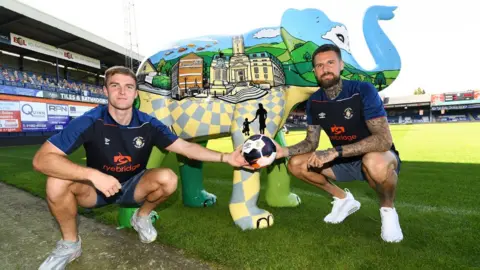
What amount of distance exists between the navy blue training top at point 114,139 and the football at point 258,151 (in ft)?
1.96

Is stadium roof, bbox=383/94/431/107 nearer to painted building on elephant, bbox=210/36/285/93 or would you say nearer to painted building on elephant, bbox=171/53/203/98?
painted building on elephant, bbox=210/36/285/93

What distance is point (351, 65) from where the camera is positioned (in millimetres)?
2822

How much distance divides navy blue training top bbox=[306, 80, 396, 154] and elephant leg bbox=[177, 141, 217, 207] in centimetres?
157

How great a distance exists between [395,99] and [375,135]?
54.6 meters

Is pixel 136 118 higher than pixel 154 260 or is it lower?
higher

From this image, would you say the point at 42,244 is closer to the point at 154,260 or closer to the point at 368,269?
the point at 154,260

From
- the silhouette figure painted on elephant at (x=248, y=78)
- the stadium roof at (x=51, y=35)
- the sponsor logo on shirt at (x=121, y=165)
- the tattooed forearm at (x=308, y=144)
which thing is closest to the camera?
the sponsor logo on shirt at (x=121, y=165)

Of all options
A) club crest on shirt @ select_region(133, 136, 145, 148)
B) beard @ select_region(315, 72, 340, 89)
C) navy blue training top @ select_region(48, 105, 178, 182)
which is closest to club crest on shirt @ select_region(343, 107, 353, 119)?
beard @ select_region(315, 72, 340, 89)

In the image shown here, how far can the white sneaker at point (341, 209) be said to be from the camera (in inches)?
111

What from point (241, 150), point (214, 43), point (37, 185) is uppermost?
point (214, 43)

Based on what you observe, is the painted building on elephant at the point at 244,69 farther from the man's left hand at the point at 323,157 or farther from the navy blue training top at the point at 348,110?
the man's left hand at the point at 323,157

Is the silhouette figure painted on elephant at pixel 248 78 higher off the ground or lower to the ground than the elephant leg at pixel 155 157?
higher

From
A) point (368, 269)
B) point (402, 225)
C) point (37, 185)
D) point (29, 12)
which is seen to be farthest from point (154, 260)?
point (29, 12)

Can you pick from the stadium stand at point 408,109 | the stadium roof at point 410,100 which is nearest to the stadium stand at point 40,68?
the stadium roof at point 410,100
